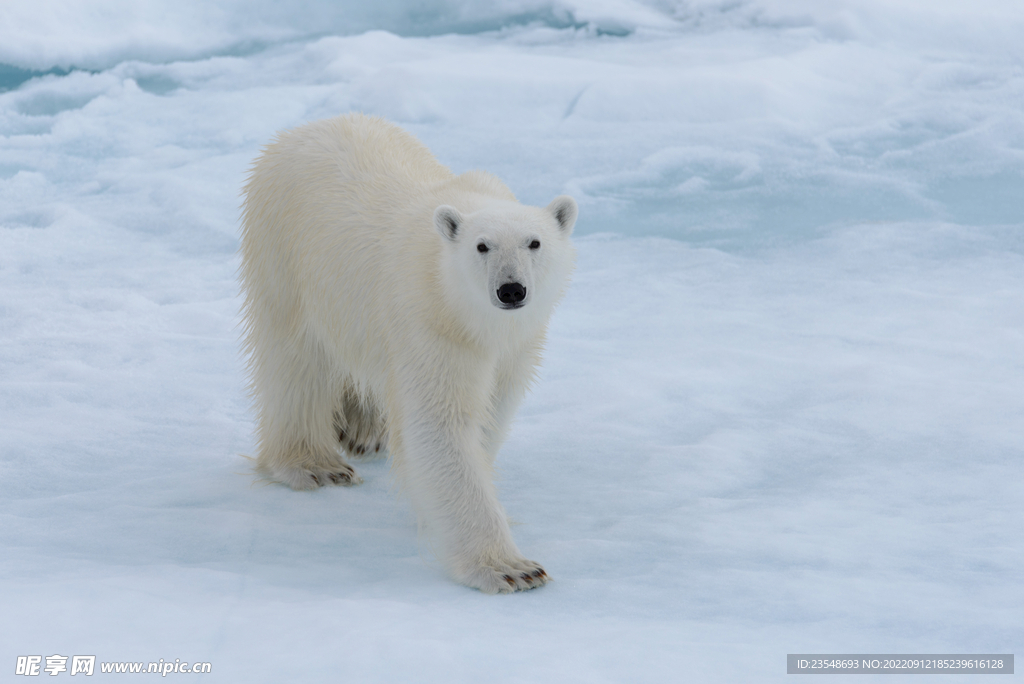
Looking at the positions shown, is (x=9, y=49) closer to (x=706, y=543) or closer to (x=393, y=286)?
(x=393, y=286)

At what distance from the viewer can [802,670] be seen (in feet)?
9.01

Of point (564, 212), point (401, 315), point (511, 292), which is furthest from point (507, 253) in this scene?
point (401, 315)

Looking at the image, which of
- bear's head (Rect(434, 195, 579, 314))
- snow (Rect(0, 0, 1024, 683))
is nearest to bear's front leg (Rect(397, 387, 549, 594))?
snow (Rect(0, 0, 1024, 683))

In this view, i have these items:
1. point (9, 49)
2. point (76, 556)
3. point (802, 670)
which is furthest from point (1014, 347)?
point (9, 49)

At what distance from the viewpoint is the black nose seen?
3.12 meters

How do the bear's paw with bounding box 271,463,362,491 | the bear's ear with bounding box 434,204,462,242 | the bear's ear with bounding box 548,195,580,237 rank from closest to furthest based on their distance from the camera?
the bear's ear with bounding box 434,204,462,242 < the bear's ear with bounding box 548,195,580,237 < the bear's paw with bounding box 271,463,362,491

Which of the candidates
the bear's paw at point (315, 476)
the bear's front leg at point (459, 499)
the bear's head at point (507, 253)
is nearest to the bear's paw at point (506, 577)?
the bear's front leg at point (459, 499)

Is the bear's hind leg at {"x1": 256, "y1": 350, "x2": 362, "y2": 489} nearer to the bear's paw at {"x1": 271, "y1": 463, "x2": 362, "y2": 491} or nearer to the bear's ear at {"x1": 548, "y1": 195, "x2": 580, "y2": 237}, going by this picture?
the bear's paw at {"x1": 271, "y1": 463, "x2": 362, "y2": 491}

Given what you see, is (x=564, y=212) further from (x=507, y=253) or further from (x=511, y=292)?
(x=511, y=292)

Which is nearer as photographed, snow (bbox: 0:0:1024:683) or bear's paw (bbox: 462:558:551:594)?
snow (bbox: 0:0:1024:683)

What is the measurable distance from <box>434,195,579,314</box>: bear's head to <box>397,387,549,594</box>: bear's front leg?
444mm

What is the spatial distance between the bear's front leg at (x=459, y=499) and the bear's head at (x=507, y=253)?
17.5 inches

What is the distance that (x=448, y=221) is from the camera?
10.8 feet

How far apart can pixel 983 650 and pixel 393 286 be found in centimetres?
218
